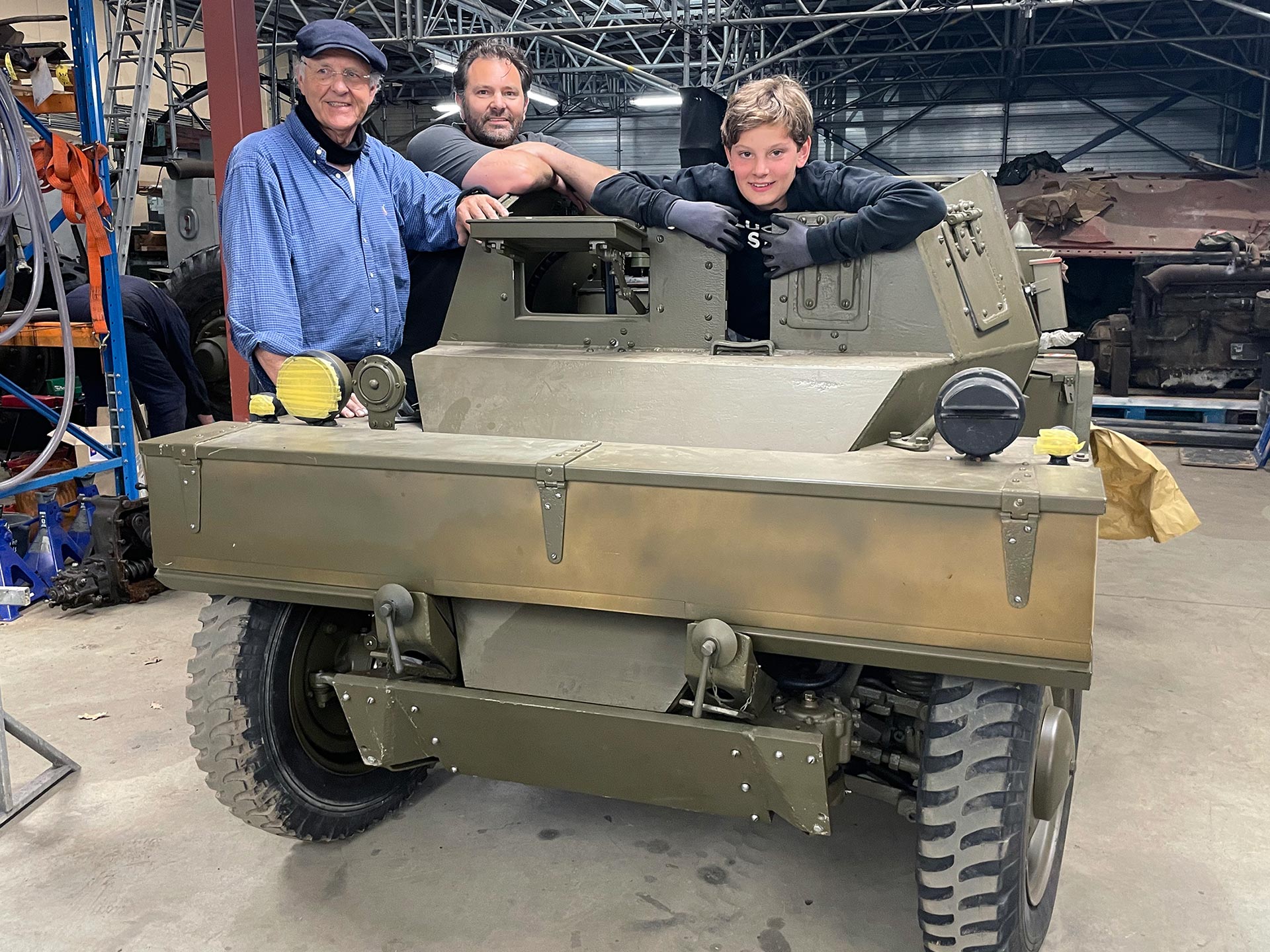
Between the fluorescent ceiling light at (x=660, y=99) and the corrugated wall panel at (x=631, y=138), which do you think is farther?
the corrugated wall panel at (x=631, y=138)

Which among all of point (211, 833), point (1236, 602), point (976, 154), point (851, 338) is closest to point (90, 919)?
point (211, 833)

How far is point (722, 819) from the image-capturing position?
3.35 meters

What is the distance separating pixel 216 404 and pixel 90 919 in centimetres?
533

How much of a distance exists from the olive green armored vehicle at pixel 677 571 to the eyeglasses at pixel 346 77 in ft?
2.10

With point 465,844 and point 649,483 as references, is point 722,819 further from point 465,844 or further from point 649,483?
point 649,483

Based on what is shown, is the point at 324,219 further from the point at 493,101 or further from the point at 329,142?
the point at 493,101

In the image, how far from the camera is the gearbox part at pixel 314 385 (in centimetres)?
286

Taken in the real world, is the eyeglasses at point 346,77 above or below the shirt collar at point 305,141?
above

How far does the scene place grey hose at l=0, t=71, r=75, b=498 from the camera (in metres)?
3.92

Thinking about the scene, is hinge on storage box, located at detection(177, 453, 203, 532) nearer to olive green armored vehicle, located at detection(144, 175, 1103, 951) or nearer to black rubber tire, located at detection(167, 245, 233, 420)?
olive green armored vehicle, located at detection(144, 175, 1103, 951)

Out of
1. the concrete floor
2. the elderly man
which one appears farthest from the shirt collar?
the concrete floor

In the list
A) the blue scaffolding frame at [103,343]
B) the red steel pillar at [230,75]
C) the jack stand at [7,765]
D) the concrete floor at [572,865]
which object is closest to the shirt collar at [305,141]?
the jack stand at [7,765]

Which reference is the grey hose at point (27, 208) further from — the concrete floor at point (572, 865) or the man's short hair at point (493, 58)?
the man's short hair at point (493, 58)

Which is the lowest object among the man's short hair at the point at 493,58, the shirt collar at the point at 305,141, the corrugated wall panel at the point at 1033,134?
the shirt collar at the point at 305,141
